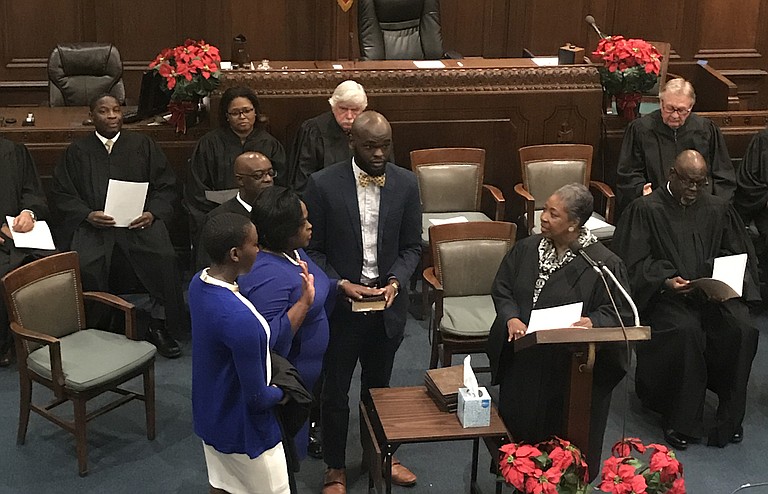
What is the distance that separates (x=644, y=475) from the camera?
3.58 meters

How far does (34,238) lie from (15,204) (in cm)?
34

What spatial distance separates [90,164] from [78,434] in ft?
6.77

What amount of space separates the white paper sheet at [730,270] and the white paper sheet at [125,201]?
3292 mm

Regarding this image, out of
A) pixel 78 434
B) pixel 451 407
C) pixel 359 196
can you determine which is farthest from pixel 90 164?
pixel 451 407

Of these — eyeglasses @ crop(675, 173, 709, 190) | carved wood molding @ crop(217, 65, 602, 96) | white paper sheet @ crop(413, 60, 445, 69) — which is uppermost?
white paper sheet @ crop(413, 60, 445, 69)

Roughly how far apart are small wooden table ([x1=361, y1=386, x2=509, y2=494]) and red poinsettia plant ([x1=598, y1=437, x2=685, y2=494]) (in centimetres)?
84

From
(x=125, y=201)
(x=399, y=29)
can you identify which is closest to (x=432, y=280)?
(x=125, y=201)

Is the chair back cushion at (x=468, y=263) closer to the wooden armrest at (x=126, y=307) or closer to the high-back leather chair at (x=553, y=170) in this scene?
the high-back leather chair at (x=553, y=170)

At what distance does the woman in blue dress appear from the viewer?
381 centimetres

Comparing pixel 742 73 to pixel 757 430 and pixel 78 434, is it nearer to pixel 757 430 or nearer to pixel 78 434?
pixel 757 430

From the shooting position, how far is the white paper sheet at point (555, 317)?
4.34 m

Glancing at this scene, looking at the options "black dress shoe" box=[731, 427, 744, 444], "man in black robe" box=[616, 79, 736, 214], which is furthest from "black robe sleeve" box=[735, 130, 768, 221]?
"black dress shoe" box=[731, 427, 744, 444]

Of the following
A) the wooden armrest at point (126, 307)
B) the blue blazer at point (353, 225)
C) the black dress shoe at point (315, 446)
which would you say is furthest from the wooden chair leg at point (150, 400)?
the blue blazer at point (353, 225)

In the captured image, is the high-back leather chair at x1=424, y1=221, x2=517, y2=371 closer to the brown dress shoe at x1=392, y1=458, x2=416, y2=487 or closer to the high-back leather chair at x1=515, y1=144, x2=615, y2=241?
the brown dress shoe at x1=392, y1=458, x2=416, y2=487
